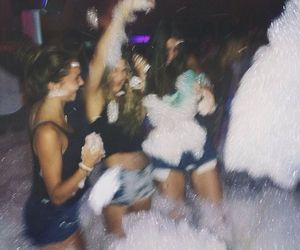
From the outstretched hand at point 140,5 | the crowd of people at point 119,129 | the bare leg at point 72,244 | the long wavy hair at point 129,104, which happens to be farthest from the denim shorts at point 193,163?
the outstretched hand at point 140,5

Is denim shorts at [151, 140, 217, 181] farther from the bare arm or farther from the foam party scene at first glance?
the bare arm

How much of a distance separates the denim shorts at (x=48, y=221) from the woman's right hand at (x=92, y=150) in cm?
9

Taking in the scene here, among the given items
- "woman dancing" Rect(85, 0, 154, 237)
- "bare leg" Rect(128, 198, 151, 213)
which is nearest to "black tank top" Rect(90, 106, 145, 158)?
"woman dancing" Rect(85, 0, 154, 237)

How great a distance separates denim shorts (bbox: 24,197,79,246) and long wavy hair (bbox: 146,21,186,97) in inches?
11.5

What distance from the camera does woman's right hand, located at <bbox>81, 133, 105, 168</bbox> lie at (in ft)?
3.39

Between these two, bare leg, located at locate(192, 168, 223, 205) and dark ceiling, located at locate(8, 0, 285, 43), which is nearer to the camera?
dark ceiling, located at locate(8, 0, 285, 43)

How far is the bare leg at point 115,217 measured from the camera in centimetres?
106

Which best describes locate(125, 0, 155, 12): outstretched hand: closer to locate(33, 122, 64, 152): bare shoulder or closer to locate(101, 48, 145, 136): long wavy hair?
locate(101, 48, 145, 136): long wavy hair

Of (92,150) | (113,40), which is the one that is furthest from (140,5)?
(92,150)

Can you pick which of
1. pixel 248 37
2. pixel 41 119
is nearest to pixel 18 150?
pixel 41 119

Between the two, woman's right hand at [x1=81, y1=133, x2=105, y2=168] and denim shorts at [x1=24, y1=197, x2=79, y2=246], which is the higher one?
woman's right hand at [x1=81, y1=133, x2=105, y2=168]

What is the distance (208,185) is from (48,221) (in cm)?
34

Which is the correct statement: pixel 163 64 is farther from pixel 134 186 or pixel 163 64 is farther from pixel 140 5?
pixel 134 186

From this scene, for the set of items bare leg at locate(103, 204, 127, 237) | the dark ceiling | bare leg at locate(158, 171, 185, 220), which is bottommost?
bare leg at locate(103, 204, 127, 237)
